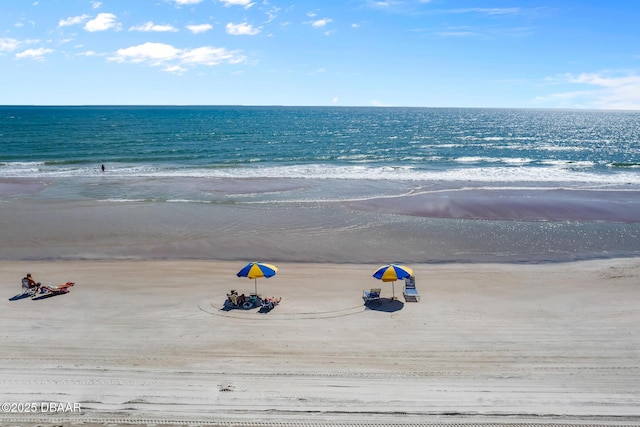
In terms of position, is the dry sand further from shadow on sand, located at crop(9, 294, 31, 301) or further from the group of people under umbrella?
the group of people under umbrella

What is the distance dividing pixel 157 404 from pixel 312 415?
3.35 meters

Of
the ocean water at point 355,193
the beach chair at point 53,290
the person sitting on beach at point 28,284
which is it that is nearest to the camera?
the beach chair at point 53,290

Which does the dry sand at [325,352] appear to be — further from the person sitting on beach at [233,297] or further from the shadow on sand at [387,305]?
the person sitting on beach at [233,297]

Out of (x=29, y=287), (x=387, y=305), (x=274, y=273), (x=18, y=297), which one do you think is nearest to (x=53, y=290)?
(x=29, y=287)

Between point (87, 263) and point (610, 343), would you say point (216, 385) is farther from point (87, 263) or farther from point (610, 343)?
point (87, 263)

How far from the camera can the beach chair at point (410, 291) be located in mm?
16219

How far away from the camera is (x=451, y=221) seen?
27.6 metres

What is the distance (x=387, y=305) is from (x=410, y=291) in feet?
4.08

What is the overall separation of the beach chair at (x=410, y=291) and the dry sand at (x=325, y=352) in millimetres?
317

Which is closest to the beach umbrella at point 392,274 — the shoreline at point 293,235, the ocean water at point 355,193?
the shoreline at point 293,235

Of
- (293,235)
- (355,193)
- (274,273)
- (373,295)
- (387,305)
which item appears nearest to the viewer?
(387,305)

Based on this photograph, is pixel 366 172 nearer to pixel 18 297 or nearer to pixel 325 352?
pixel 18 297

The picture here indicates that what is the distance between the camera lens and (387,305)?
15727 mm

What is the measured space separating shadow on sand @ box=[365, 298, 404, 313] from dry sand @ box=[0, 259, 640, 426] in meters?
0.07
